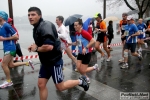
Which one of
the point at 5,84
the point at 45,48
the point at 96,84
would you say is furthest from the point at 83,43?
the point at 5,84

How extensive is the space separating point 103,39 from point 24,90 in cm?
369

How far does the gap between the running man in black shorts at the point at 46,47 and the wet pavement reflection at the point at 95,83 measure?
0.90 meters

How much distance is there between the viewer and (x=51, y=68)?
3.15 m

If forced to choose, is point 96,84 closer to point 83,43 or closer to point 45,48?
point 83,43

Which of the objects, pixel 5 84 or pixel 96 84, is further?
pixel 96 84

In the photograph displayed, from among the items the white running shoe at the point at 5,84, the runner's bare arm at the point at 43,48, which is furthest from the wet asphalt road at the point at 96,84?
the runner's bare arm at the point at 43,48

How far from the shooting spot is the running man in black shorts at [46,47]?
2.82 m

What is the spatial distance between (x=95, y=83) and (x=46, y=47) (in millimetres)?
2429

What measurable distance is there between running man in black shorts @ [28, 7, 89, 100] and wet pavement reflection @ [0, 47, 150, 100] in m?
0.90

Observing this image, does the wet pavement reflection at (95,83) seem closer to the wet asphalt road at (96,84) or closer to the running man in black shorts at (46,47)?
the wet asphalt road at (96,84)

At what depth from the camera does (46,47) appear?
282 centimetres

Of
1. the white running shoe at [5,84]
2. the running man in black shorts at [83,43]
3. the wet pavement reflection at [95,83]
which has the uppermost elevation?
the running man in black shorts at [83,43]

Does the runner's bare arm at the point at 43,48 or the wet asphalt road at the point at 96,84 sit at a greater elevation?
the runner's bare arm at the point at 43,48

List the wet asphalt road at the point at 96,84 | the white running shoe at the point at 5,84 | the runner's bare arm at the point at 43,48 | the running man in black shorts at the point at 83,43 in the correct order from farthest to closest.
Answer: the white running shoe at the point at 5,84 < the running man in black shorts at the point at 83,43 < the wet asphalt road at the point at 96,84 < the runner's bare arm at the point at 43,48
